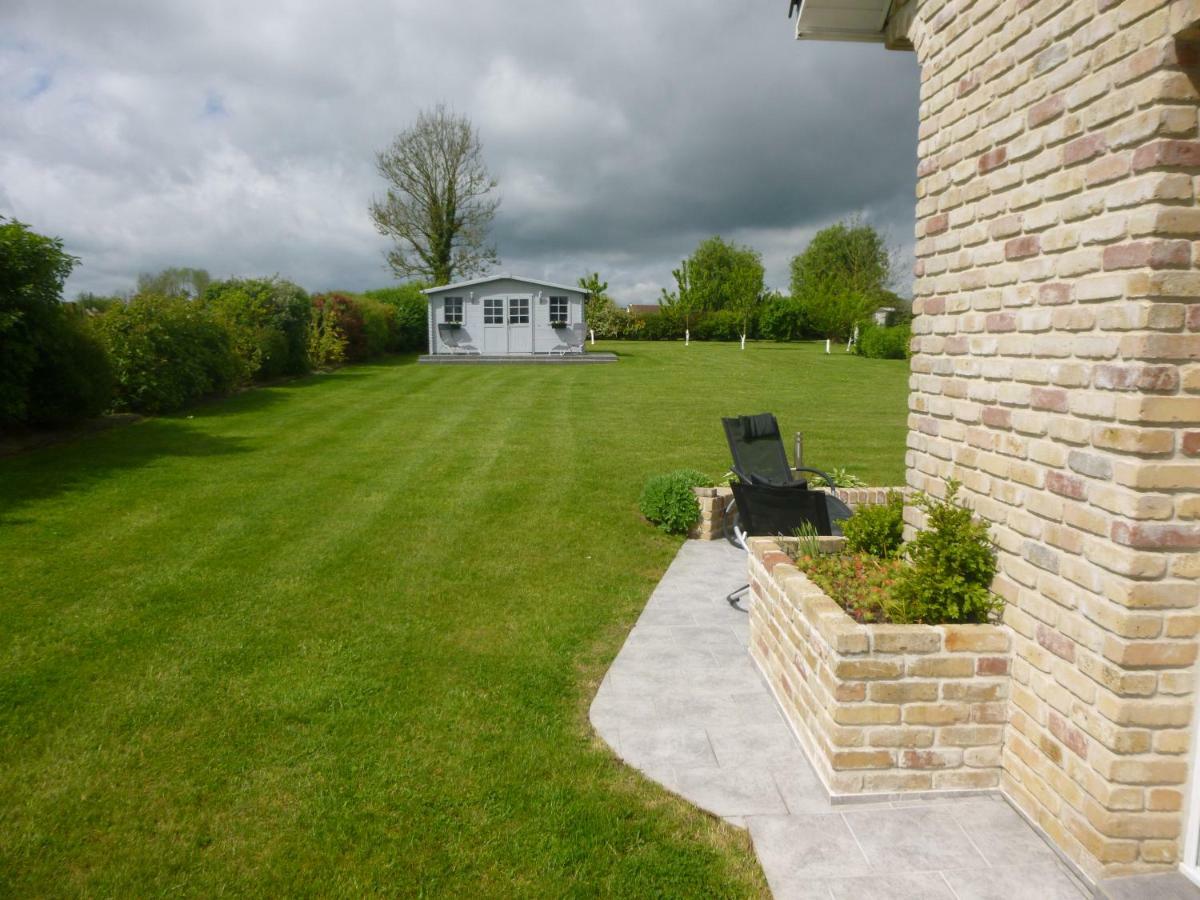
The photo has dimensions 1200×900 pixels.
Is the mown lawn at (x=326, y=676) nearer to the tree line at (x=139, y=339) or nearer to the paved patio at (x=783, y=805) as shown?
the paved patio at (x=783, y=805)

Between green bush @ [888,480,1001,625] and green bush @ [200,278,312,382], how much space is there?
1591 centimetres

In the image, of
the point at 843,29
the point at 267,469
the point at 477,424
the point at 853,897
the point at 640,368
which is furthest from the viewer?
the point at 640,368

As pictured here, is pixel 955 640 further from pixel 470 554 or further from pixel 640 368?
pixel 640 368

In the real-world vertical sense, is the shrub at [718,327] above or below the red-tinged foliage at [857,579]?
above

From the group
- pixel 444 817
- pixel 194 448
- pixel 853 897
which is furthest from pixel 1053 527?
pixel 194 448

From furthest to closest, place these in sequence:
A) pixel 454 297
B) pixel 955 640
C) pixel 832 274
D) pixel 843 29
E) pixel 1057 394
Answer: pixel 832 274
pixel 454 297
pixel 843 29
pixel 955 640
pixel 1057 394

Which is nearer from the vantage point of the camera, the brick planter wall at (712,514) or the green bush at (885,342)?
the brick planter wall at (712,514)

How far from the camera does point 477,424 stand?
13133 millimetres

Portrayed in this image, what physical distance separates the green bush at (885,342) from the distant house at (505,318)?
12.6 meters

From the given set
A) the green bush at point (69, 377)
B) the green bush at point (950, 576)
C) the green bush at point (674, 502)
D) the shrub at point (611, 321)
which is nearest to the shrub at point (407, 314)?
the shrub at point (611, 321)

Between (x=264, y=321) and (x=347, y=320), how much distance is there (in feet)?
17.9

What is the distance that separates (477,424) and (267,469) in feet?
14.5

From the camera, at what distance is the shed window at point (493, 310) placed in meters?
28.3

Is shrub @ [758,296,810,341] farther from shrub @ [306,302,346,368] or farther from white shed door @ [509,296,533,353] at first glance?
shrub @ [306,302,346,368]
